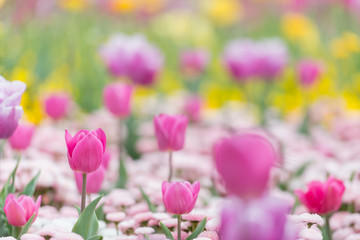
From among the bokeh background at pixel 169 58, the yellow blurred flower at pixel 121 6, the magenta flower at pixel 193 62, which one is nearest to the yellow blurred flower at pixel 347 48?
the bokeh background at pixel 169 58

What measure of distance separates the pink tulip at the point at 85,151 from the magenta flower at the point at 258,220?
1.34 feet

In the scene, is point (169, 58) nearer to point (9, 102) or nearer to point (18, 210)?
point (9, 102)

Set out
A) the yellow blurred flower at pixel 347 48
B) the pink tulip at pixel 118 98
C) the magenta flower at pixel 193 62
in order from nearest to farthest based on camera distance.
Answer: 1. the pink tulip at pixel 118 98
2. the magenta flower at pixel 193 62
3. the yellow blurred flower at pixel 347 48

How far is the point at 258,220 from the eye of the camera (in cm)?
56

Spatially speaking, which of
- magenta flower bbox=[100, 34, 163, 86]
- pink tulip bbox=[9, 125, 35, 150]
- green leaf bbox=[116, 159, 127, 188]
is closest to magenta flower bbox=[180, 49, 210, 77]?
magenta flower bbox=[100, 34, 163, 86]

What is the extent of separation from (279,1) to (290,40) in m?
2.46

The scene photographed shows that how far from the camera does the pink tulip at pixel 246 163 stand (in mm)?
545

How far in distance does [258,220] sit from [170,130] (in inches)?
28.3

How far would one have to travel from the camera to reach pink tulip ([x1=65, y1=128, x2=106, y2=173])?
939mm

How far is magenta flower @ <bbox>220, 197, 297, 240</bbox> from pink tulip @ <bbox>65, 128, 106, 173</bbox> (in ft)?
1.34

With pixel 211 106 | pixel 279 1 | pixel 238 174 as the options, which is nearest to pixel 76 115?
pixel 211 106

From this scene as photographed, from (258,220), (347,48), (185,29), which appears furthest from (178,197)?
(185,29)

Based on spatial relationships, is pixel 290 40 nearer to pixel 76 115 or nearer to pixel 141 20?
pixel 141 20

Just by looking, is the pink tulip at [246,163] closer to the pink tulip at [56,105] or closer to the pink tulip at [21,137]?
the pink tulip at [21,137]
